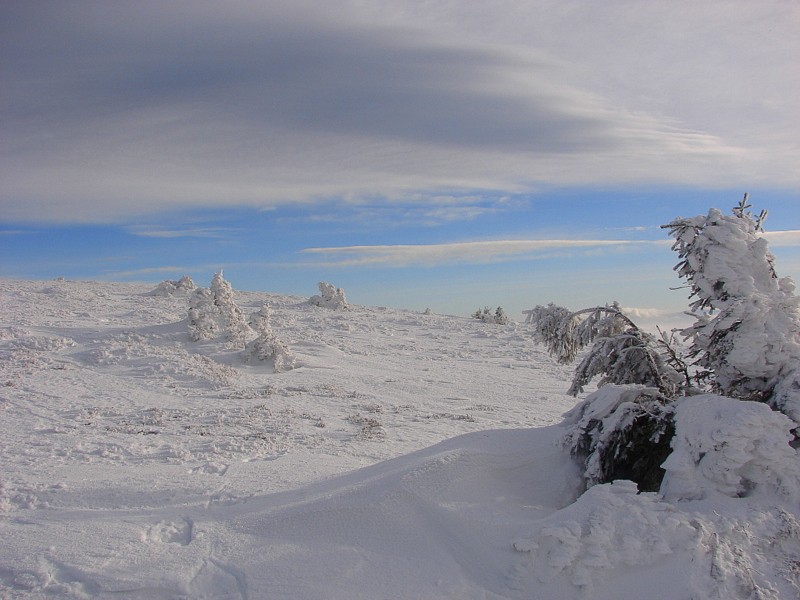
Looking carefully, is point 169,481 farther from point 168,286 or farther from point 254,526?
point 168,286

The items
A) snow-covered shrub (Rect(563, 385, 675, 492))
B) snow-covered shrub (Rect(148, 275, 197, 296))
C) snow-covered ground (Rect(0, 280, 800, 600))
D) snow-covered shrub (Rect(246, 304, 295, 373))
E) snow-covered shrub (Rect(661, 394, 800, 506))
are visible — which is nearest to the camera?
snow-covered ground (Rect(0, 280, 800, 600))

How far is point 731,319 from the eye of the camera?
16.2ft

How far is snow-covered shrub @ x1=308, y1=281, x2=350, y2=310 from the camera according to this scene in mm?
24609

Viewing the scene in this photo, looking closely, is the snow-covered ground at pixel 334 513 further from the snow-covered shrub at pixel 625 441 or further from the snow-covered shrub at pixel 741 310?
the snow-covered shrub at pixel 741 310

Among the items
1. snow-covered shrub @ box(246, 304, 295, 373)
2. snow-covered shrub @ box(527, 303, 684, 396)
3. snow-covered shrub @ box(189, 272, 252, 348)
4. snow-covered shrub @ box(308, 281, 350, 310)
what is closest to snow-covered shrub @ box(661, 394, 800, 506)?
snow-covered shrub @ box(527, 303, 684, 396)

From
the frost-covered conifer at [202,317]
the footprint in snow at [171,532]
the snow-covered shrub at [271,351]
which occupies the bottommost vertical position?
the footprint in snow at [171,532]

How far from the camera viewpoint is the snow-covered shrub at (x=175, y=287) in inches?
895

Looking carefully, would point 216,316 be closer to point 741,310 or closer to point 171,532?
point 171,532

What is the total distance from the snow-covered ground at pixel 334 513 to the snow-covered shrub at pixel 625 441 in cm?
24

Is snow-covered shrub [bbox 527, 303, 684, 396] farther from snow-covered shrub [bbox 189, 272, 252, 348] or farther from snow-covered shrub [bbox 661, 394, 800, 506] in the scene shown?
snow-covered shrub [bbox 189, 272, 252, 348]

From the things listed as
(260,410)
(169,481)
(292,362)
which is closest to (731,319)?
(169,481)

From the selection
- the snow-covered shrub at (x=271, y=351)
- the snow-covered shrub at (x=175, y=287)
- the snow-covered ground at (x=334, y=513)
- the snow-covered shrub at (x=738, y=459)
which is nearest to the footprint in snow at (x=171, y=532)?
the snow-covered ground at (x=334, y=513)

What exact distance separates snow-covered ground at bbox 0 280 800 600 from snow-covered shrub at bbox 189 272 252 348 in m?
3.91

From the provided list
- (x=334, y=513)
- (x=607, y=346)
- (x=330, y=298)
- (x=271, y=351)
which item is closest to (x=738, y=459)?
(x=607, y=346)
